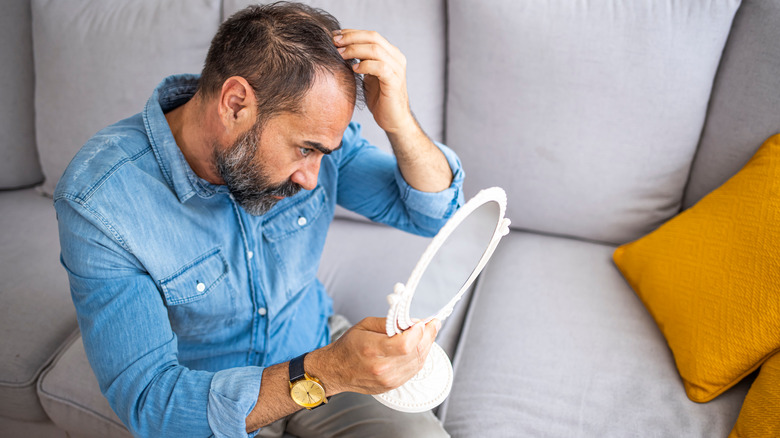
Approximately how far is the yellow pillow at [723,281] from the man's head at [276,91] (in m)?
0.88

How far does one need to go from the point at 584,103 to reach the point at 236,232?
980mm

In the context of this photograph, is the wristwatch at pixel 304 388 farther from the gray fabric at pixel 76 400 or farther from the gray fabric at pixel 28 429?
the gray fabric at pixel 28 429

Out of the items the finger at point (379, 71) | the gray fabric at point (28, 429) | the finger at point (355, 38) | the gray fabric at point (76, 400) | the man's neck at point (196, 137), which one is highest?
the finger at point (355, 38)

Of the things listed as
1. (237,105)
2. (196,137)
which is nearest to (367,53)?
(237,105)

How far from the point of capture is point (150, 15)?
162 centimetres

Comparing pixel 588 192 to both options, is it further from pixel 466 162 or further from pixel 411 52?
pixel 411 52

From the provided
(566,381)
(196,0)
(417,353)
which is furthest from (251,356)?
(196,0)

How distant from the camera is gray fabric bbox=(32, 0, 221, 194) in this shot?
1604mm

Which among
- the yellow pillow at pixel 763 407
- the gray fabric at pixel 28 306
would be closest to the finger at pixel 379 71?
the yellow pillow at pixel 763 407

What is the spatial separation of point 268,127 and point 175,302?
1.22 ft

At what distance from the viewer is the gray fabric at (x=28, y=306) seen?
1.33m

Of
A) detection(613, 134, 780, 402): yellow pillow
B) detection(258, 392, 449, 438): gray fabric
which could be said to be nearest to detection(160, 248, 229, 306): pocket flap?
detection(258, 392, 449, 438): gray fabric

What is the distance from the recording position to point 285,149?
0.96 m

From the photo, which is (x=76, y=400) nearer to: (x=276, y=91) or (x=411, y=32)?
(x=276, y=91)
